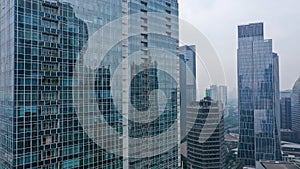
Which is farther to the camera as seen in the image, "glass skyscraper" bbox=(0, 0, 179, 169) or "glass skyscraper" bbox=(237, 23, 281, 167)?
"glass skyscraper" bbox=(237, 23, 281, 167)

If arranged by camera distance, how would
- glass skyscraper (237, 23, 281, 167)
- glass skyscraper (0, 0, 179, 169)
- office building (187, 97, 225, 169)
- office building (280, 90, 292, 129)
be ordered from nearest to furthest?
glass skyscraper (0, 0, 179, 169), office building (187, 97, 225, 169), glass skyscraper (237, 23, 281, 167), office building (280, 90, 292, 129)

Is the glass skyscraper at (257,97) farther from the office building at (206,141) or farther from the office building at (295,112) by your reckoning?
the office building at (206,141)

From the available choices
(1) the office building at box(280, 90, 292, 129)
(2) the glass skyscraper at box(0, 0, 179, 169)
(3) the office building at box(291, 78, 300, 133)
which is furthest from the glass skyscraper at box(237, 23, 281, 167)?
(2) the glass skyscraper at box(0, 0, 179, 169)

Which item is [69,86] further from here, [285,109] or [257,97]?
[285,109]

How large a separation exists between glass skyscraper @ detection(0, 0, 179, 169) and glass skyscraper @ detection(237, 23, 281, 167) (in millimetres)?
10994

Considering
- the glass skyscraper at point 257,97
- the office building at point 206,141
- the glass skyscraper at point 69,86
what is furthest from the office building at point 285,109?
the glass skyscraper at point 69,86

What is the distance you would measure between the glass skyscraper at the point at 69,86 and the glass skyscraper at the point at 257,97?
10994 mm

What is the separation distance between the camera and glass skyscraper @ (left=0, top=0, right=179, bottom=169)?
12.5ft

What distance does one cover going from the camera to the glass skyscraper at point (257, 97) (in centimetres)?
1451

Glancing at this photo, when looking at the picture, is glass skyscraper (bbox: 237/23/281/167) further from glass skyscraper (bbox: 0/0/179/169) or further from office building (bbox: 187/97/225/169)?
glass skyscraper (bbox: 0/0/179/169)

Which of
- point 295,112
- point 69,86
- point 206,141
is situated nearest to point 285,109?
point 295,112

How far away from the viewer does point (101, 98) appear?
4.78 meters

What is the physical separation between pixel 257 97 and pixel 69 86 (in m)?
13.7

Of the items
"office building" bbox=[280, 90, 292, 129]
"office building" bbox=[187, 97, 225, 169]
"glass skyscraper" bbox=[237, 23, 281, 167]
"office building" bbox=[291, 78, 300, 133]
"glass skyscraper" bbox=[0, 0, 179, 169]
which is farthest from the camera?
"office building" bbox=[280, 90, 292, 129]
